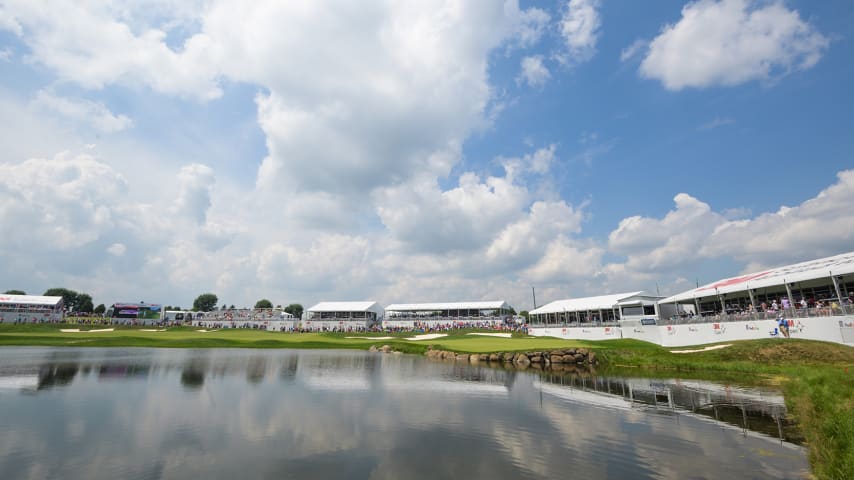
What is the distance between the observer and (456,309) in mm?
115312

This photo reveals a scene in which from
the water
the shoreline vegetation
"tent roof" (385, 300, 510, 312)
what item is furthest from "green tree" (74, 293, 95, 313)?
the water

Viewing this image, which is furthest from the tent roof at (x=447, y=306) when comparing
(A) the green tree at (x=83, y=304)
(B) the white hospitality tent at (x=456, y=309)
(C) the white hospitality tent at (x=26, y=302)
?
(A) the green tree at (x=83, y=304)

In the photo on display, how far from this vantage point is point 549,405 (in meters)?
19.9

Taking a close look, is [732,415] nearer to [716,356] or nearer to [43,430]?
[716,356]

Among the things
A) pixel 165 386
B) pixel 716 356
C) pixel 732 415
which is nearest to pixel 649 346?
pixel 716 356

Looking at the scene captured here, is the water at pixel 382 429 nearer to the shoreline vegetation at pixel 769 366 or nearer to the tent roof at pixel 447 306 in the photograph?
the shoreline vegetation at pixel 769 366

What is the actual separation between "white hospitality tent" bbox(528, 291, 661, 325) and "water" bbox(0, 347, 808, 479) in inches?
1548

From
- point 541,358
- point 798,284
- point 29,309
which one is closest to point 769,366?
point 541,358

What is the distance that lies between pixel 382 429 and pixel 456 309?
102 metres

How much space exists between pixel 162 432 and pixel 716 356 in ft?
141

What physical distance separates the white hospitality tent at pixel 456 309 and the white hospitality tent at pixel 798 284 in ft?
197

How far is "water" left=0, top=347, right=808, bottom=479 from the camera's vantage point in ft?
36.5

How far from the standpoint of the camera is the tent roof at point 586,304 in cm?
6694

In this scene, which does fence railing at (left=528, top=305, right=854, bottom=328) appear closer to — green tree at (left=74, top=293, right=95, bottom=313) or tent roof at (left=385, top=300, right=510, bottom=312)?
tent roof at (left=385, top=300, right=510, bottom=312)
